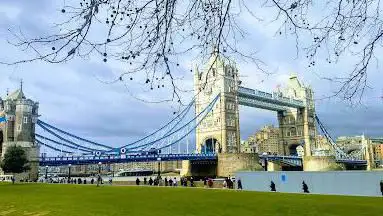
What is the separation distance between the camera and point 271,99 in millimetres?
98500

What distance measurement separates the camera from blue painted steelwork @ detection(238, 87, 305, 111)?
88550mm

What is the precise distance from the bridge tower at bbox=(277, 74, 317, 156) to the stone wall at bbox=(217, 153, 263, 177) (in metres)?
40.7

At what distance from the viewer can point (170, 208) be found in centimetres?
1884

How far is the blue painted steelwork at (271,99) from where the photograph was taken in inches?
3486

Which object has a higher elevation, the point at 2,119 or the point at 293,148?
the point at 2,119

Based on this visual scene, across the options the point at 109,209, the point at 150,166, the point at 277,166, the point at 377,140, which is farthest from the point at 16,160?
the point at 377,140

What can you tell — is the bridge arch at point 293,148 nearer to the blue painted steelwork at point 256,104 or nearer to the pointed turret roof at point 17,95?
the blue painted steelwork at point 256,104

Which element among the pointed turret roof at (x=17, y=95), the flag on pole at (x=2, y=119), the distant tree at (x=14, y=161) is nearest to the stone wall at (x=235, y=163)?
the distant tree at (x=14, y=161)

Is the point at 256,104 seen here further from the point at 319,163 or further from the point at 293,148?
the point at 293,148

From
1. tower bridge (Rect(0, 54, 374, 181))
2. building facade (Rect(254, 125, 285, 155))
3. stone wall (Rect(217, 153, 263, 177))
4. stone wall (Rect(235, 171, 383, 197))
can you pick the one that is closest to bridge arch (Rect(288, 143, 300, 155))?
tower bridge (Rect(0, 54, 374, 181))

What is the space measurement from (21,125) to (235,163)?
107ft

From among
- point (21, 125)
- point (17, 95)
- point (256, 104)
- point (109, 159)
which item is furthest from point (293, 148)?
point (21, 125)

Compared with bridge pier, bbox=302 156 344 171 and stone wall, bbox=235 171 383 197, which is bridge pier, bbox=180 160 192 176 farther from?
stone wall, bbox=235 171 383 197

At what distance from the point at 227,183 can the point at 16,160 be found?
28169mm
